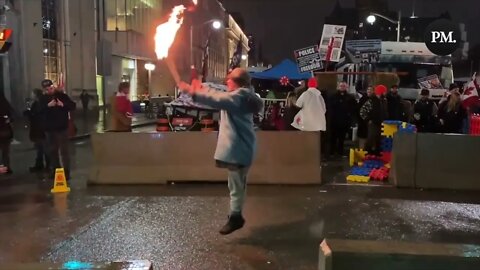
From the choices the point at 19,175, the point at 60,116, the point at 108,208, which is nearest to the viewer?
the point at 108,208

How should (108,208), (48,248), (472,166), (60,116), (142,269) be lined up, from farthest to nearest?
(60,116)
(472,166)
(108,208)
(48,248)
(142,269)

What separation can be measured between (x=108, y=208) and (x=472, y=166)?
588cm

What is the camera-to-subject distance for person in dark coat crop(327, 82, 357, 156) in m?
12.6

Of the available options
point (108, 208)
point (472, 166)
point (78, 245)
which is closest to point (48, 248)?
point (78, 245)

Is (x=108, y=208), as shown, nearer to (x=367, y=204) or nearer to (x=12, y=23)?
(x=367, y=204)

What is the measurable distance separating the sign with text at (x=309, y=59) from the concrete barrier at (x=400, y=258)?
11619 mm

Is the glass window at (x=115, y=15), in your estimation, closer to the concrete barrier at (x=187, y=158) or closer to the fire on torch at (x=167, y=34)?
the concrete barrier at (x=187, y=158)

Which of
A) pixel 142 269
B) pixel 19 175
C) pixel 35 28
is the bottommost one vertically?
pixel 19 175

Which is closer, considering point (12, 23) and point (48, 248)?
point (48, 248)

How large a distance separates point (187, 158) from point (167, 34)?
388 cm

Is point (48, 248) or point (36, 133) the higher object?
point (36, 133)

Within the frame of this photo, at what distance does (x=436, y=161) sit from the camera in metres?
8.68

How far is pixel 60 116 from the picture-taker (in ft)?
30.6

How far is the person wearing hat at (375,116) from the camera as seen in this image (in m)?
11.4
